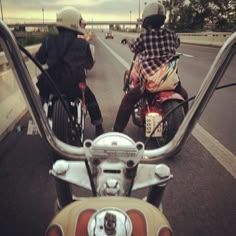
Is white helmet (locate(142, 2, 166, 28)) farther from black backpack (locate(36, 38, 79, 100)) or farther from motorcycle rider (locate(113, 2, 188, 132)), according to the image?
black backpack (locate(36, 38, 79, 100))

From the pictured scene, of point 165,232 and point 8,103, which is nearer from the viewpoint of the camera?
point 165,232

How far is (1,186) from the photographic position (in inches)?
204

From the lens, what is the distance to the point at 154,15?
5.91m

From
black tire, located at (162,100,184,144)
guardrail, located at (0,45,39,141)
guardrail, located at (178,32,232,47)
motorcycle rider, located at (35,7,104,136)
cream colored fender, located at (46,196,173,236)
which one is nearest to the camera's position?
cream colored fender, located at (46,196,173,236)

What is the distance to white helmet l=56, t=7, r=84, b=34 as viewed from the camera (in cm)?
545

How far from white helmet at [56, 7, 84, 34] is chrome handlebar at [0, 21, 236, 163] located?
3565mm

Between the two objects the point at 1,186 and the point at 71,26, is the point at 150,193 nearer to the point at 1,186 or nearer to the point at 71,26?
the point at 1,186

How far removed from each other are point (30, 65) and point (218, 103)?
4.65 m

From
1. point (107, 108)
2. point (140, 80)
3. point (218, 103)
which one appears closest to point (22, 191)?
point (140, 80)

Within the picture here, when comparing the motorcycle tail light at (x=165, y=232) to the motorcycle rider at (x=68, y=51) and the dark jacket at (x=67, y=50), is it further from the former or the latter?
the dark jacket at (x=67, y=50)

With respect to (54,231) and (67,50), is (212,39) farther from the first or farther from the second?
(54,231)

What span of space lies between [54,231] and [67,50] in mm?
4434

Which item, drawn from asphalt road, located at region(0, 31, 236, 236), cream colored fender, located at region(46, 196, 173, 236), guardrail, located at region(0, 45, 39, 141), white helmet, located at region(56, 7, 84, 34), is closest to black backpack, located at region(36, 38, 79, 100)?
white helmet, located at region(56, 7, 84, 34)

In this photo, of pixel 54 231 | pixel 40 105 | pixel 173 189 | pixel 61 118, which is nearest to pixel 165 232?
pixel 54 231
